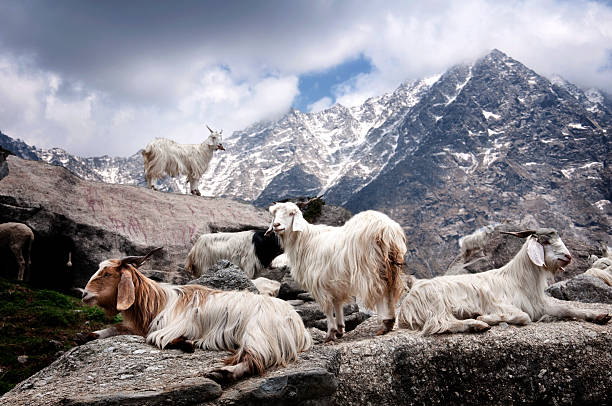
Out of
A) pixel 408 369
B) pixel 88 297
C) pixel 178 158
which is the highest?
pixel 178 158

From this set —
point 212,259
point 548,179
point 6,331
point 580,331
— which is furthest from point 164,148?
point 548,179

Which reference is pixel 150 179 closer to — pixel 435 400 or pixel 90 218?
pixel 90 218

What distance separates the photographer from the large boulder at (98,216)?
431 inches

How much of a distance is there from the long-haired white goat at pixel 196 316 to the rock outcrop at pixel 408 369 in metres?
0.16

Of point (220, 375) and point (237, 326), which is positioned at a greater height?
point (237, 326)

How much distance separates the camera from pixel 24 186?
11328 mm

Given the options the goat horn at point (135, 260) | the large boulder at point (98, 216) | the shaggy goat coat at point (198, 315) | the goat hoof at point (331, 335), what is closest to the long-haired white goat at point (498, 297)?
the goat hoof at point (331, 335)

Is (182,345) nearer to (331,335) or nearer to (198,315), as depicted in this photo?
(198,315)

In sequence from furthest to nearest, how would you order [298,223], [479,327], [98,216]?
[98,216], [298,223], [479,327]

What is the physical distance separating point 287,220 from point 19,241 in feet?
23.0

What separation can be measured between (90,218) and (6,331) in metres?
4.72

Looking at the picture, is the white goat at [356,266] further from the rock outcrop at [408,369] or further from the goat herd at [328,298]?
the rock outcrop at [408,369]

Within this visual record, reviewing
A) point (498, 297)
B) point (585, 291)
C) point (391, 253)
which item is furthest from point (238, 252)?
point (585, 291)

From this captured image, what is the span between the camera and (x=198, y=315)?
4.77 metres
